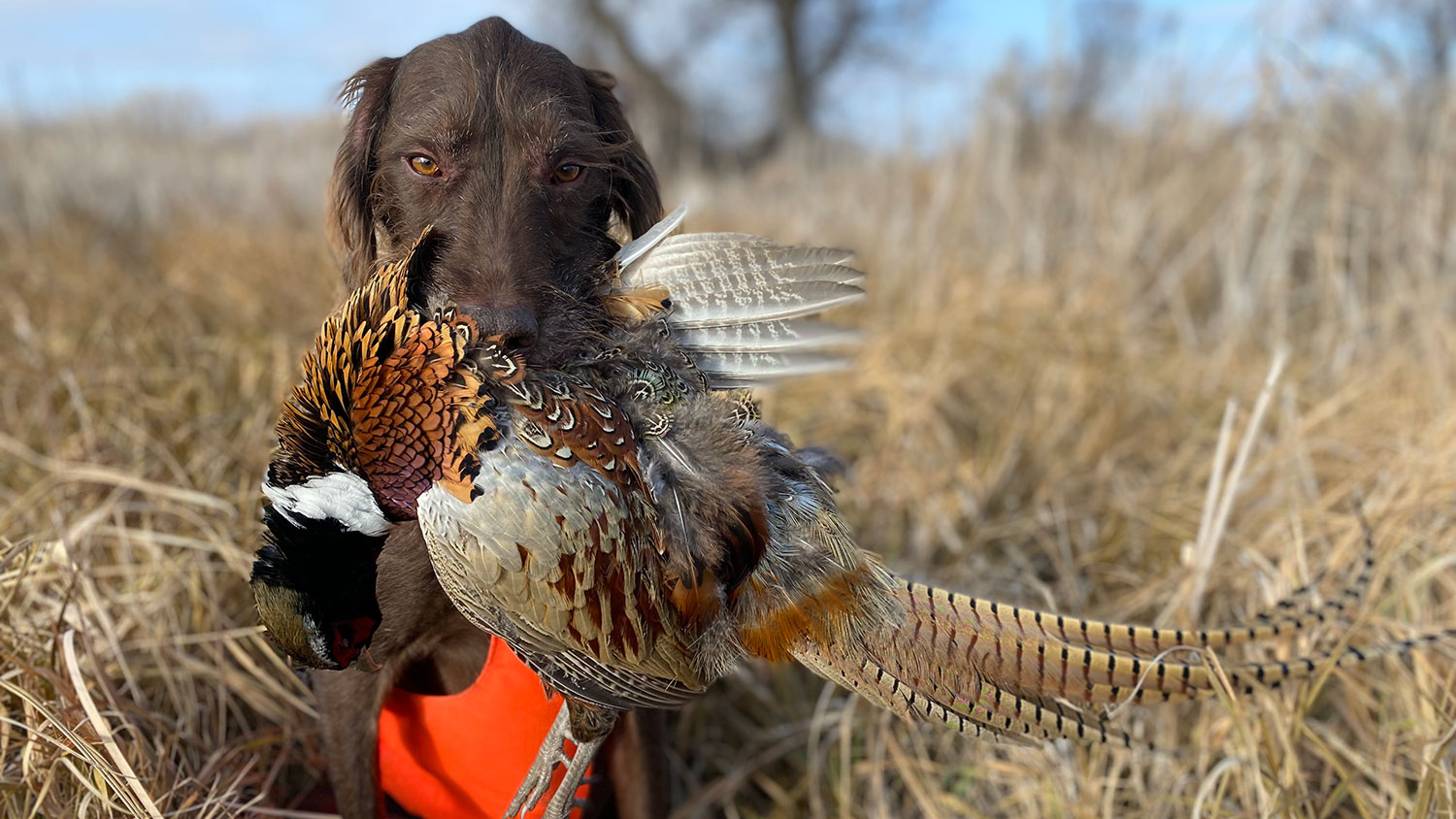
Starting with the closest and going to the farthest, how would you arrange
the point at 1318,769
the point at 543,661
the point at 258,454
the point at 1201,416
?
the point at 543,661
the point at 1318,769
the point at 258,454
the point at 1201,416

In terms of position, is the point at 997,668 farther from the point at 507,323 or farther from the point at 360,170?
the point at 360,170

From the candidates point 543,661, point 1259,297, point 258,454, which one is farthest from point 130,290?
point 1259,297

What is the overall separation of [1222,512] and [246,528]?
2.19 metres

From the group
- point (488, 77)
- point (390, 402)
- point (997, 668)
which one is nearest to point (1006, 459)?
point (997, 668)

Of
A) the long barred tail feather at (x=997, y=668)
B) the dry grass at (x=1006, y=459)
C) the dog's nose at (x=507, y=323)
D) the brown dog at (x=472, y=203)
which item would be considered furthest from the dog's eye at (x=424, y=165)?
the long barred tail feather at (x=997, y=668)

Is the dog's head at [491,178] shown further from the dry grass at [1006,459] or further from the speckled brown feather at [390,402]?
the dry grass at [1006,459]

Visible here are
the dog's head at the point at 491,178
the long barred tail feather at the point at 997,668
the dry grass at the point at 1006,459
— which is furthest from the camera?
the dry grass at the point at 1006,459

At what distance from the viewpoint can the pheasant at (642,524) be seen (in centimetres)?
104

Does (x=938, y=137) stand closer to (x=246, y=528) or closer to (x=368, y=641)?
(x=246, y=528)

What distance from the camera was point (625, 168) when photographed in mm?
1404

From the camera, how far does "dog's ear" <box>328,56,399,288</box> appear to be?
4.37 feet

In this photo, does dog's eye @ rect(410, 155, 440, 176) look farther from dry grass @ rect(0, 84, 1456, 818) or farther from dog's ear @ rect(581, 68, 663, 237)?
dry grass @ rect(0, 84, 1456, 818)

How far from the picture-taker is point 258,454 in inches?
90.6

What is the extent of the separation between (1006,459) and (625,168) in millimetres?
2021
